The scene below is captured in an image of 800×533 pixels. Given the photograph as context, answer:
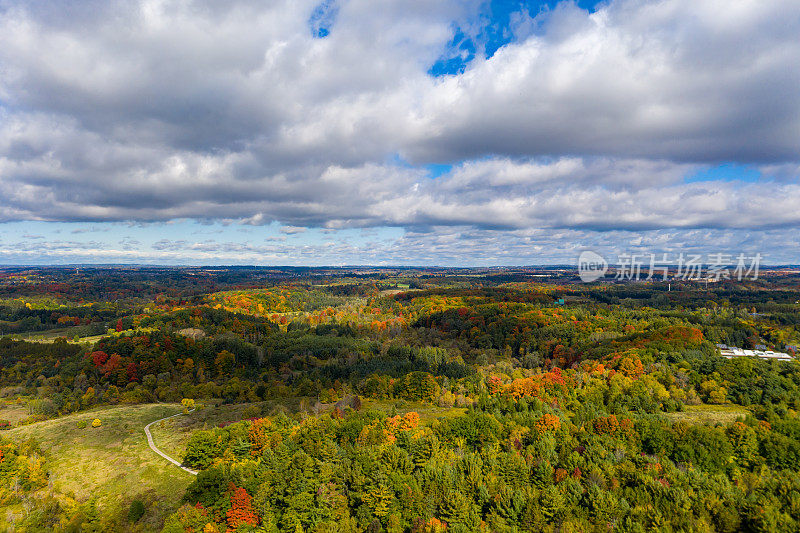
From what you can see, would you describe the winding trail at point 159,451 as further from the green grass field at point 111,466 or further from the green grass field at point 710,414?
the green grass field at point 710,414

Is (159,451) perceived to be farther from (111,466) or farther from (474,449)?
(474,449)

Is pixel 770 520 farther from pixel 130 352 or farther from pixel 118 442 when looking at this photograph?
pixel 130 352

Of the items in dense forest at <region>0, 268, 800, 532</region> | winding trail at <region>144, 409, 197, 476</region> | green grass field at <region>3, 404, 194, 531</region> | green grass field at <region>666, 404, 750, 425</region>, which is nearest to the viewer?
dense forest at <region>0, 268, 800, 532</region>

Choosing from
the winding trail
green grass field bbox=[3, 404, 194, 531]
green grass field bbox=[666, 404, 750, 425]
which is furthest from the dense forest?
the winding trail

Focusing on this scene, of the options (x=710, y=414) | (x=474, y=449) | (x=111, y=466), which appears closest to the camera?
(x=474, y=449)

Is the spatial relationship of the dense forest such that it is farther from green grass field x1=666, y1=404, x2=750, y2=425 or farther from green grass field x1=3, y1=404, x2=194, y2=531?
green grass field x1=3, y1=404, x2=194, y2=531

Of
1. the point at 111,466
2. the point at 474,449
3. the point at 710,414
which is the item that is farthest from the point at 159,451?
the point at 710,414

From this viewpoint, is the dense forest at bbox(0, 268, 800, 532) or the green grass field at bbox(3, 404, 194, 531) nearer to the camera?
the dense forest at bbox(0, 268, 800, 532)

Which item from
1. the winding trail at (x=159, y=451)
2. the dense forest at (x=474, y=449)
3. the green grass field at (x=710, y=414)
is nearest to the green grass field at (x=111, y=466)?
the winding trail at (x=159, y=451)
